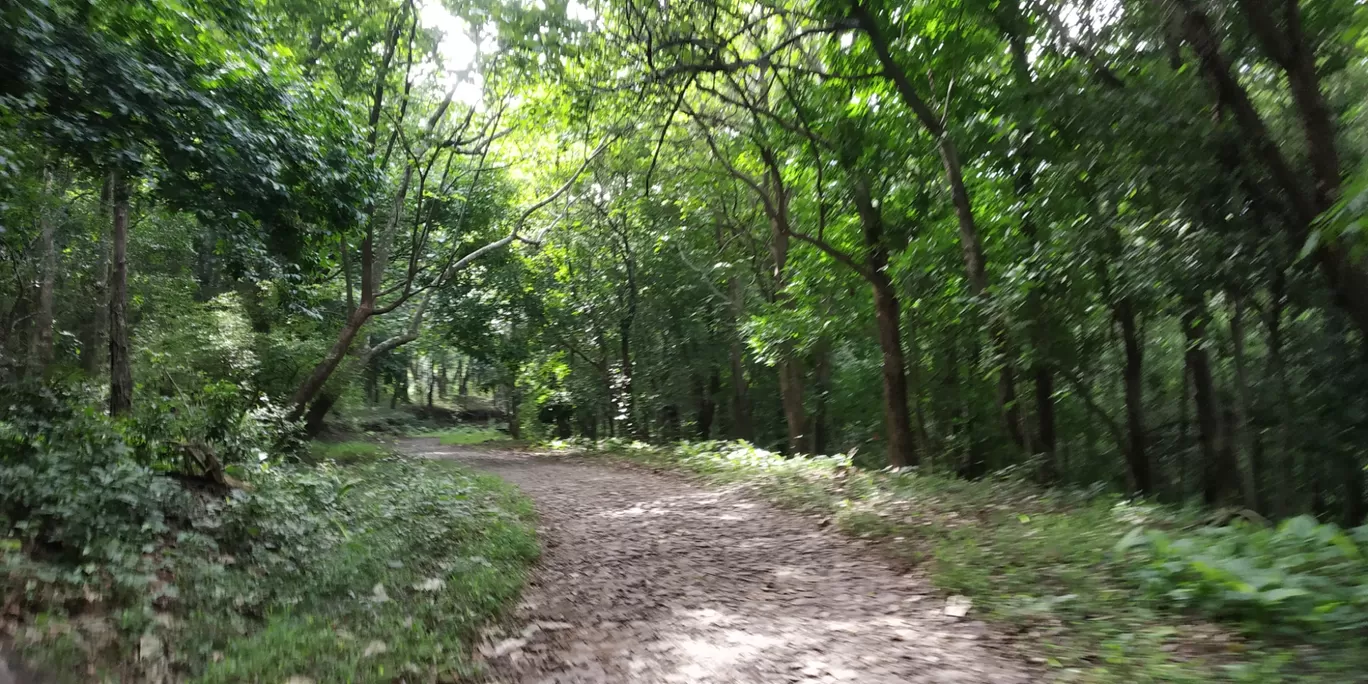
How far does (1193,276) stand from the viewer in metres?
7.00

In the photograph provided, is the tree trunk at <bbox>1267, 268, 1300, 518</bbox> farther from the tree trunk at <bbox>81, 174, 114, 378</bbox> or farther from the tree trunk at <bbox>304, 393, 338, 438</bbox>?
the tree trunk at <bbox>304, 393, 338, 438</bbox>

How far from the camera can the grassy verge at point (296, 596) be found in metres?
3.46

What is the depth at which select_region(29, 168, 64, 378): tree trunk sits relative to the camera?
8.66 metres

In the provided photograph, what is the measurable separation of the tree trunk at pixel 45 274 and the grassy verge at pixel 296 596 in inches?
174

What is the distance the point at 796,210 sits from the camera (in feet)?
45.7

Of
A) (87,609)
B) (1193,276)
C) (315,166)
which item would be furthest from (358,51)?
(1193,276)

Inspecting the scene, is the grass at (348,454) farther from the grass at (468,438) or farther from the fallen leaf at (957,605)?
the fallen leaf at (957,605)

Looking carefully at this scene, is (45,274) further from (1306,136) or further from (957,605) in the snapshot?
(1306,136)

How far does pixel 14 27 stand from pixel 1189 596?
8854mm

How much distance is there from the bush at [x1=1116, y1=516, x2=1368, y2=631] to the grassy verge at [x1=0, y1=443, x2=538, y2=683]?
3.89 meters

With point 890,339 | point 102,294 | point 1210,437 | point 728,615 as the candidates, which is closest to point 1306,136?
point 890,339

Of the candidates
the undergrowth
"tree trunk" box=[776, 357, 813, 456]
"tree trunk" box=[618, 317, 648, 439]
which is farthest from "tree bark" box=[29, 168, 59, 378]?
"tree trunk" box=[618, 317, 648, 439]

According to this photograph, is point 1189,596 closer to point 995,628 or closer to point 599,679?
point 995,628

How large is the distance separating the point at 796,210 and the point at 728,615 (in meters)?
10.4
